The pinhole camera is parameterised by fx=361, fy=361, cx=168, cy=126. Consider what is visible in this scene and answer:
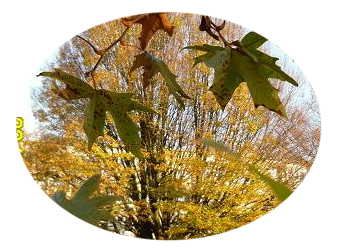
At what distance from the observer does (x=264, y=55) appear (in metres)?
0.33

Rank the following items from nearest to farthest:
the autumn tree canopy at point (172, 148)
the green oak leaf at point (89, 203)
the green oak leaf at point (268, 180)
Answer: the green oak leaf at point (268, 180), the green oak leaf at point (89, 203), the autumn tree canopy at point (172, 148)

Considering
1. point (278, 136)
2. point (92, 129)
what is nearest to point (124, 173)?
point (278, 136)

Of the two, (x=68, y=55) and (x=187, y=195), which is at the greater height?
(x=68, y=55)

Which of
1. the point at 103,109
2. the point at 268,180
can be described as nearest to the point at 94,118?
the point at 103,109

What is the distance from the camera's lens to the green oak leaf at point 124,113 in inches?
14.6

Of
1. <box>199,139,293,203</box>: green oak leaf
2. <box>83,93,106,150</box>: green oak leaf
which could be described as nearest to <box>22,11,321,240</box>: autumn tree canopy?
<box>83,93,106,150</box>: green oak leaf

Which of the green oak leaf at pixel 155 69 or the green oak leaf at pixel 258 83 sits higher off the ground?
the green oak leaf at pixel 155 69

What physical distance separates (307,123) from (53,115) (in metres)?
3.08

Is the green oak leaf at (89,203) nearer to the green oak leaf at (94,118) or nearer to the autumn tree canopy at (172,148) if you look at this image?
the green oak leaf at (94,118)

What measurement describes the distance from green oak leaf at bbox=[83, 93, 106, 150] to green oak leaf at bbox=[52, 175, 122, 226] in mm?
88

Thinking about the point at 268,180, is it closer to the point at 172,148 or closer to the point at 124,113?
the point at 124,113

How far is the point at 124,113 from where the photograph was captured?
0.40m

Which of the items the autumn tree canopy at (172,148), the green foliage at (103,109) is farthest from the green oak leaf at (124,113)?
the autumn tree canopy at (172,148)

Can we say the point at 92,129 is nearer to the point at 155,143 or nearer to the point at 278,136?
the point at 155,143
